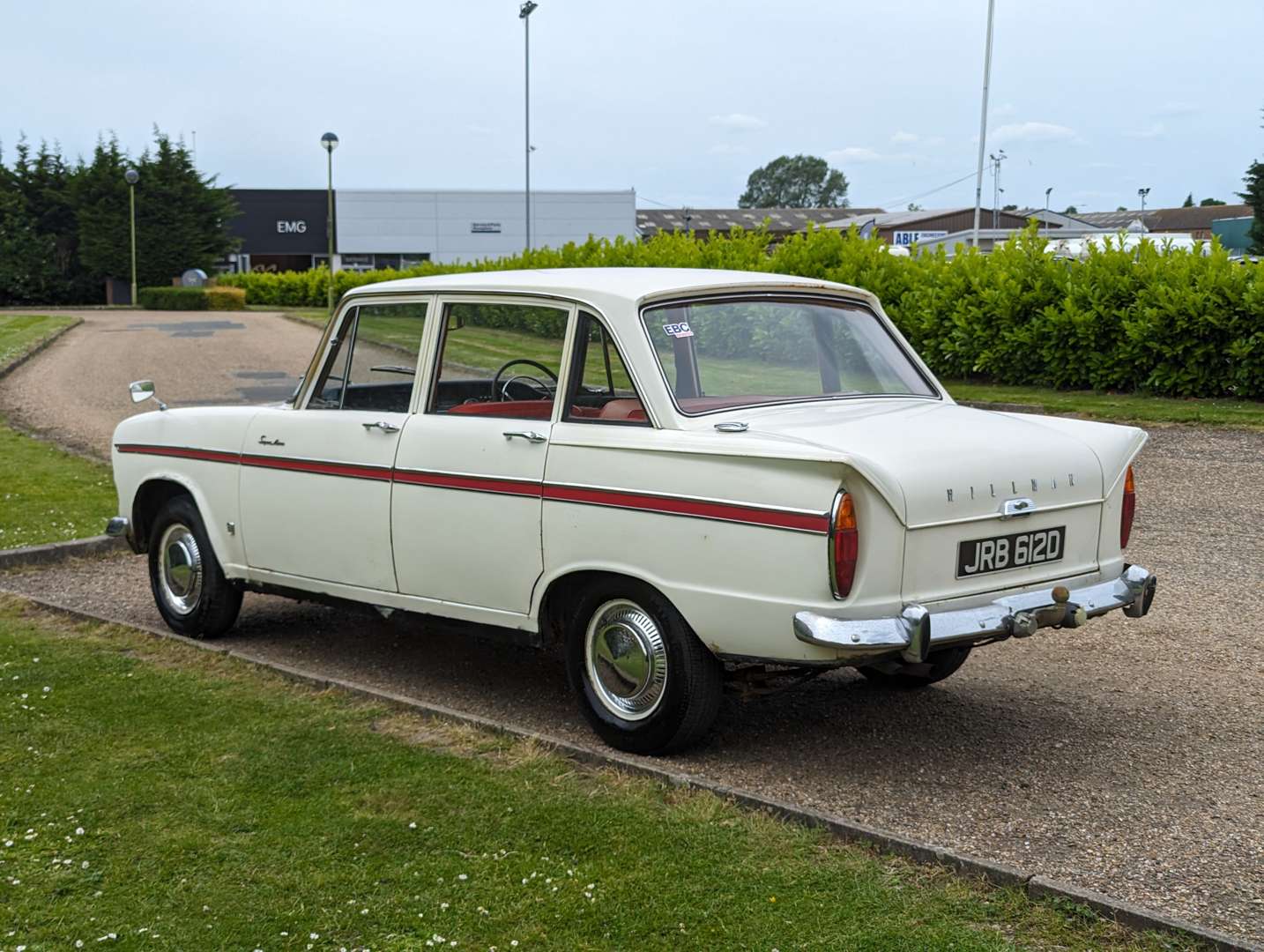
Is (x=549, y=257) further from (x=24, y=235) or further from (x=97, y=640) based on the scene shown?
(x=24, y=235)

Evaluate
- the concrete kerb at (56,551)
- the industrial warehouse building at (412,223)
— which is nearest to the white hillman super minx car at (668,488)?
the concrete kerb at (56,551)

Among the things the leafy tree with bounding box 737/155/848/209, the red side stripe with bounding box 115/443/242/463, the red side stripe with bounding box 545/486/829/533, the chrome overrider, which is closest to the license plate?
the chrome overrider

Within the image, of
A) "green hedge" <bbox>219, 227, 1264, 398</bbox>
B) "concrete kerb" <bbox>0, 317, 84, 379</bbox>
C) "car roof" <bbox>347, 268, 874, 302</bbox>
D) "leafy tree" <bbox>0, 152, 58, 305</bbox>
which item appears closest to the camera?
"car roof" <bbox>347, 268, 874, 302</bbox>

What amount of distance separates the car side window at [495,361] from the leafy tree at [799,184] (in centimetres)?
13655

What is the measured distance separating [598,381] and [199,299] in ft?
133

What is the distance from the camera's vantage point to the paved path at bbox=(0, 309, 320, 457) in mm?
16219

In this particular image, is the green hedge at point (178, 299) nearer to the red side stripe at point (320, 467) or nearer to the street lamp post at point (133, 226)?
the street lamp post at point (133, 226)

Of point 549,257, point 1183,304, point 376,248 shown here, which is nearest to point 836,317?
point 1183,304

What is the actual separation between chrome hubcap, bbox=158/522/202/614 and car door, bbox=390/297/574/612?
65.7 inches

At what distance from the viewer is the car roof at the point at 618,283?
17.7 ft

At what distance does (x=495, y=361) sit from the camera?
592cm

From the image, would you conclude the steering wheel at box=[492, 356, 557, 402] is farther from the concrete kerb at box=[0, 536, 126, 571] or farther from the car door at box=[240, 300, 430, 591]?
the concrete kerb at box=[0, 536, 126, 571]

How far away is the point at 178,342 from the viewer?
26516 mm

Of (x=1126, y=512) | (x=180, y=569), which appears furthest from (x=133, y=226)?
(x=1126, y=512)
